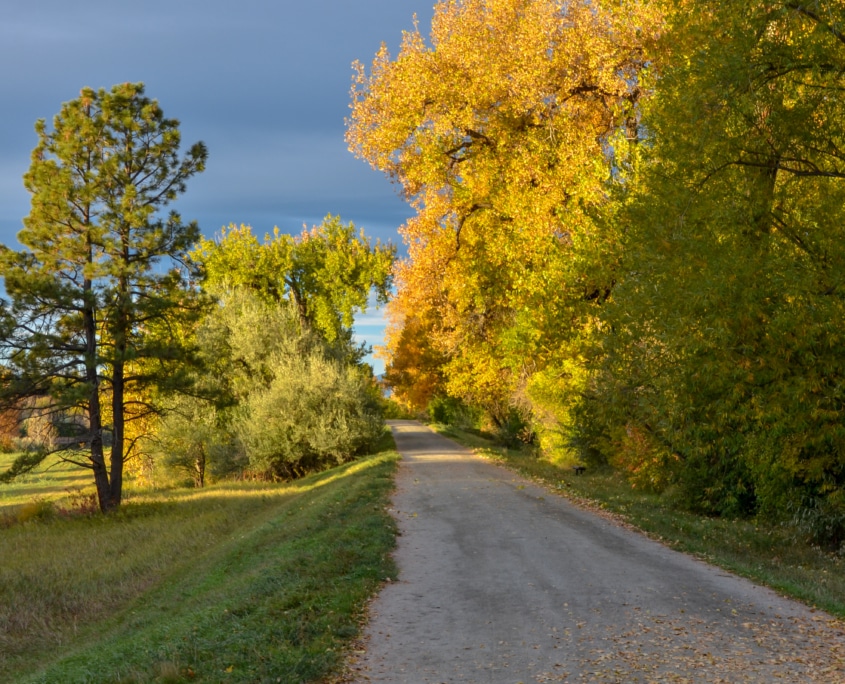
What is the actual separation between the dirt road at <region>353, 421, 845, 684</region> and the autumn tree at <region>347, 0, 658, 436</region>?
10.5 meters

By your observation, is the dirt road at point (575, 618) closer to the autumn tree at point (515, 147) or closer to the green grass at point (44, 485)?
the autumn tree at point (515, 147)

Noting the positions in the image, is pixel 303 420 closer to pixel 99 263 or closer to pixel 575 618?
pixel 99 263

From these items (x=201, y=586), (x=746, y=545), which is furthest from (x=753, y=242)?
(x=201, y=586)

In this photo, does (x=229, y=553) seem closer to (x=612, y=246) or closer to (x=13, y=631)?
(x=13, y=631)

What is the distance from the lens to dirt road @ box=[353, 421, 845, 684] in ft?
22.0

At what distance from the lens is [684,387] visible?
1318 centimetres

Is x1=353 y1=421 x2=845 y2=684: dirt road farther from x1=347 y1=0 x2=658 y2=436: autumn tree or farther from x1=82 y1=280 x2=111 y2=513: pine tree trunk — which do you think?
x1=82 y1=280 x2=111 y2=513: pine tree trunk

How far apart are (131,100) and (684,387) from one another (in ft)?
75.6

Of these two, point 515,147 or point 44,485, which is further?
point 44,485

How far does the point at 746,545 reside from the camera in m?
14.5

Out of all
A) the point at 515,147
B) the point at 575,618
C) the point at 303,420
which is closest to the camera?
the point at 575,618

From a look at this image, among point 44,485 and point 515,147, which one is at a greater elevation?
point 515,147

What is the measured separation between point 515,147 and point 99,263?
14.9m

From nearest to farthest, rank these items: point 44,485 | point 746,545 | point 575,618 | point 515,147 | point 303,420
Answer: point 575,618 → point 746,545 → point 515,147 → point 303,420 → point 44,485
